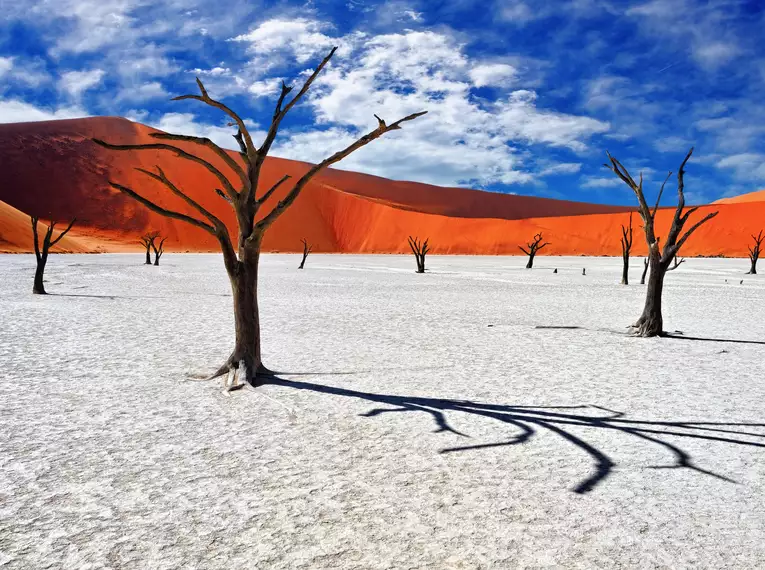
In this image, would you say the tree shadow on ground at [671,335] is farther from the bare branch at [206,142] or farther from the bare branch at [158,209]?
the bare branch at [158,209]

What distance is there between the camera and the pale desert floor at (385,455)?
297cm

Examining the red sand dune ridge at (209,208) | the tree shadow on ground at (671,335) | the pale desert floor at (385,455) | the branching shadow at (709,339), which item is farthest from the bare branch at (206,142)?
the red sand dune ridge at (209,208)

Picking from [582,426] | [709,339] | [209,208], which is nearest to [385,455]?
[582,426]

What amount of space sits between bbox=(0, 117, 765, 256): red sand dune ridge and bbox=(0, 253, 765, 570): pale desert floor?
7188 cm

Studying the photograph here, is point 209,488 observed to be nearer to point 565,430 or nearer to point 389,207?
point 565,430

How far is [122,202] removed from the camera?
92375mm

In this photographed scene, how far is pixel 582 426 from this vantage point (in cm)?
497

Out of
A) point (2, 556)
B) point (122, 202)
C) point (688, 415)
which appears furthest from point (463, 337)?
point (122, 202)

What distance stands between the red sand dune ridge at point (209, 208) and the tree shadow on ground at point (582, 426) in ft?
243

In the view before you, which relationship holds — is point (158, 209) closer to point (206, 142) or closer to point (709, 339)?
point (206, 142)

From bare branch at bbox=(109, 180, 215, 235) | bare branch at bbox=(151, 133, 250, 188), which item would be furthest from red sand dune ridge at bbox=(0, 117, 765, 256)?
bare branch at bbox=(151, 133, 250, 188)

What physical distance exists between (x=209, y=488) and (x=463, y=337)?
6.86m

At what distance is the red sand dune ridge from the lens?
8712 centimetres

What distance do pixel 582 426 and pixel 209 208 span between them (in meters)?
94.8
